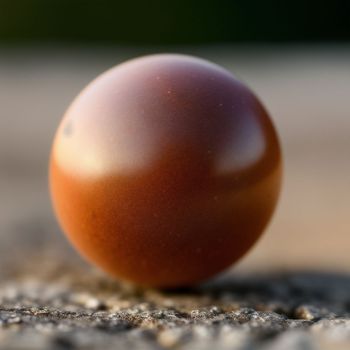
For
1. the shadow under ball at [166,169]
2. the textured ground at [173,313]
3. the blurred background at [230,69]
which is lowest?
the textured ground at [173,313]

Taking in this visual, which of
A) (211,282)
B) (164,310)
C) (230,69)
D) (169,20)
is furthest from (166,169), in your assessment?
(169,20)

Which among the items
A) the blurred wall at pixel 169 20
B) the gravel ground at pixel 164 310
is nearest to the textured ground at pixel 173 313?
the gravel ground at pixel 164 310

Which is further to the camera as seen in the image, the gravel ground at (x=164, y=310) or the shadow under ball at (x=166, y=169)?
the shadow under ball at (x=166, y=169)

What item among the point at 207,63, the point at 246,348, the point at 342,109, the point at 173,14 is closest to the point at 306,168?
the point at 342,109

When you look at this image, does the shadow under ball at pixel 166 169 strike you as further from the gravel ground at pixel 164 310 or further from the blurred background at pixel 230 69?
the blurred background at pixel 230 69

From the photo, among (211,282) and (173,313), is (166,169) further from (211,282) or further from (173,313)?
(211,282)
